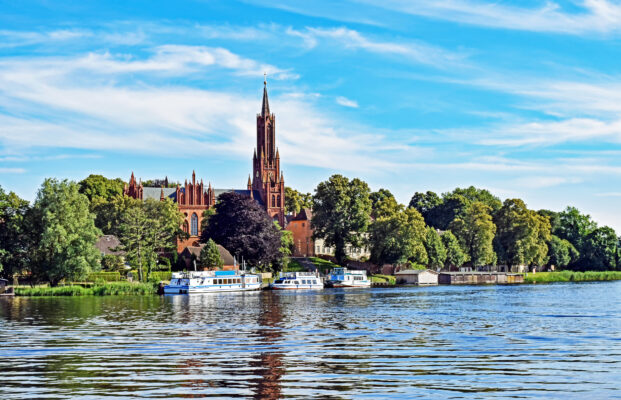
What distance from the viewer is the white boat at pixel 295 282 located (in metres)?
102

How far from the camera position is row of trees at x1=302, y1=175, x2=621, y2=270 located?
12388 cm

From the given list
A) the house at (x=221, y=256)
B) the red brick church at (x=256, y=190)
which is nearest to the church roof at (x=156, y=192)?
the red brick church at (x=256, y=190)

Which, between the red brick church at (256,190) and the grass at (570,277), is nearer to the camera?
the grass at (570,277)

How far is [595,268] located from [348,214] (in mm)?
65190

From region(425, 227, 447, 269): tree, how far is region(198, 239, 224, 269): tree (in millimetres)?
42482

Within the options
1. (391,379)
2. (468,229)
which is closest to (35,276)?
(391,379)

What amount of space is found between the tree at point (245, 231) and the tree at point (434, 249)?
107ft

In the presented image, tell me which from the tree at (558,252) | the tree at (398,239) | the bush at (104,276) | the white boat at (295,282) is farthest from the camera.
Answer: the tree at (558,252)

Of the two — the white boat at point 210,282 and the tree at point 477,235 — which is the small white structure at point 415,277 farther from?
the white boat at point 210,282

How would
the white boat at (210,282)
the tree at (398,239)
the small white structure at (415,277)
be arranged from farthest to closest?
the small white structure at (415,277)
the tree at (398,239)
the white boat at (210,282)

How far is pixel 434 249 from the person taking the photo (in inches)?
5153

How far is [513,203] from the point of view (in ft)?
481

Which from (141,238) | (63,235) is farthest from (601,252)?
(63,235)

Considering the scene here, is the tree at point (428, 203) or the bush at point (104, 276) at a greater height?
the tree at point (428, 203)
